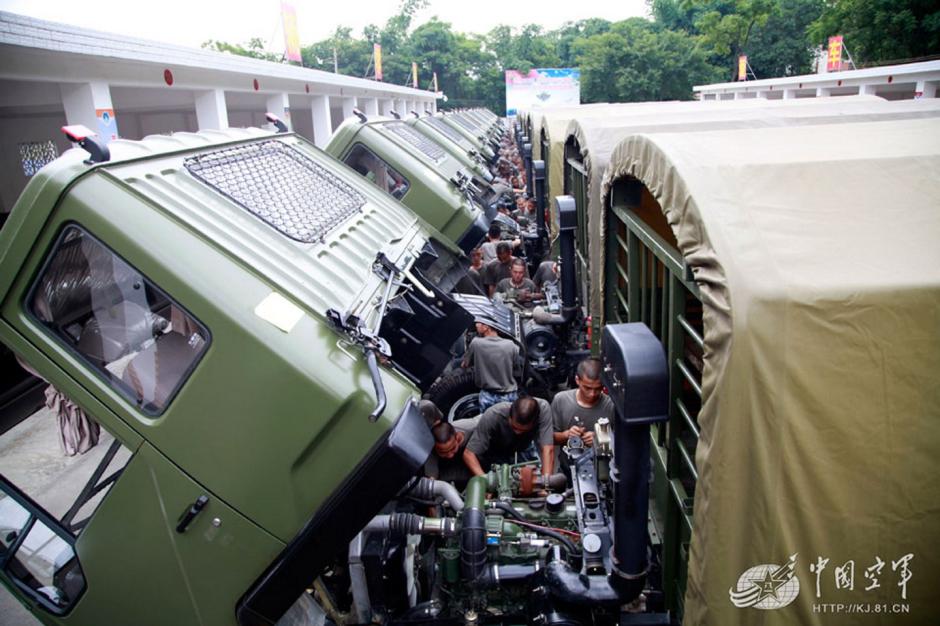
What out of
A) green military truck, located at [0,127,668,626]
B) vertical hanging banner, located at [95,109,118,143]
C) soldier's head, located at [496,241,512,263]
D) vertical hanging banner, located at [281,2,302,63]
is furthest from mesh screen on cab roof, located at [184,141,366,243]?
vertical hanging banner, located at [281,2,302,63]

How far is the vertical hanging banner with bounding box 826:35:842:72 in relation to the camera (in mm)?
28562

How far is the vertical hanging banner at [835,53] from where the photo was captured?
2856 centimetres

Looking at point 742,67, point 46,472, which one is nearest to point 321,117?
point 46,472

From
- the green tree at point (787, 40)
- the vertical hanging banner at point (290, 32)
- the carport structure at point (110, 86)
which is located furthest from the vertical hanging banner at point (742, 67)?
the carport structure at point (110, 86)

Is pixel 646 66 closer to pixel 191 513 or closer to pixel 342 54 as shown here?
pixel 342 54

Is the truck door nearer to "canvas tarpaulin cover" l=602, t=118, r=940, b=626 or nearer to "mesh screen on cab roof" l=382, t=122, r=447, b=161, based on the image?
"canvas tarpaulin cover" l=602, t=118, r=940, b=626

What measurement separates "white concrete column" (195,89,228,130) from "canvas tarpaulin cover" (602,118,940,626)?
918cm

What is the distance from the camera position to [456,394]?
6.06m

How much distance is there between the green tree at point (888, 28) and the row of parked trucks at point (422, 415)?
29.8m

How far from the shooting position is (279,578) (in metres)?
2.48

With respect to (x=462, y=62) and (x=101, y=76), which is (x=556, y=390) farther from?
(x=462, y=62)

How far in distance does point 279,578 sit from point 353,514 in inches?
13.6

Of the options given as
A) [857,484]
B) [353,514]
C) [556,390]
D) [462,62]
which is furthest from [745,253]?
[462,62]

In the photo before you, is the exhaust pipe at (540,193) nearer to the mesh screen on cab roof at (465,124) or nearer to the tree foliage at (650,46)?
the mesh screen on cab roof at (465,124)
